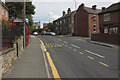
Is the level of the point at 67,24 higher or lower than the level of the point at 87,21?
higher

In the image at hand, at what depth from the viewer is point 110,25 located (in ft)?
85.0

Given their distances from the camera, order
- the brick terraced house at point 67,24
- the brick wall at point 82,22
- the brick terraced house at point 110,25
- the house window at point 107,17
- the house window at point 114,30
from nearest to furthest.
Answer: the brick terraced house at point 110,25 < the house window at point 114,30 < the house window at point 107,17 < the brick wall at point 82,22 < the brick terraced house at point 67,24

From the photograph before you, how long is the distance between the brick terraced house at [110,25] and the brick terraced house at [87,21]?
8.72 meters

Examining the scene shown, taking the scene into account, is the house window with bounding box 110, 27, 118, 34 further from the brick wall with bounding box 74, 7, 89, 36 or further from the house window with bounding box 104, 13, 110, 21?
the brick wall with bounding box 74, 7, 89, 36

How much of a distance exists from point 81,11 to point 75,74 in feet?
120

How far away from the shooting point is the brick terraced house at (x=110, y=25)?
Answer: 856 inches

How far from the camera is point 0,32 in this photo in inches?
245

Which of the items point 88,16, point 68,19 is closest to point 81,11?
point 88,16

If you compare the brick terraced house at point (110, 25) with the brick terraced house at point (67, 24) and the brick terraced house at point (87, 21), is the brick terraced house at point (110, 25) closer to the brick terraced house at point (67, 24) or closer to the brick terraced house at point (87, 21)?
the brick terraced house at point (87, 21)

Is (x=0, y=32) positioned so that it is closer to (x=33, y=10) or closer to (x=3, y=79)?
(x=3, y=79)

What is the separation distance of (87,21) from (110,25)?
12.1 meters

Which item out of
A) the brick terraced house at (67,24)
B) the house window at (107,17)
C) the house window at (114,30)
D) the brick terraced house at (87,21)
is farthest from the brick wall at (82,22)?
the house window at (114,30)

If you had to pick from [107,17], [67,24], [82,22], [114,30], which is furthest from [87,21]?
[67,24]

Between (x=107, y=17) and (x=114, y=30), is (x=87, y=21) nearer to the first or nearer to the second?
(x=107, y=17)
